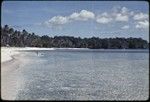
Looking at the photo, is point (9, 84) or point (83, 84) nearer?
point (9, 84)

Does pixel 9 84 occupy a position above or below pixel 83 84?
above

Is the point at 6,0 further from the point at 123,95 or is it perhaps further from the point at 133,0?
the point at 123,95

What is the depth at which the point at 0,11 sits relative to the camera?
221cm

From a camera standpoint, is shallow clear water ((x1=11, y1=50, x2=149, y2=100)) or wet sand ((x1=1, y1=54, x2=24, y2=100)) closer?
wet sand ((x1=1, y1=54, x2=24, y2=100))

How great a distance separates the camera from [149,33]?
2.24 m

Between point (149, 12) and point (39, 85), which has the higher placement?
point (149, 12)

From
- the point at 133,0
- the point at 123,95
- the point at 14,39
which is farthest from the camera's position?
the point at 14,39

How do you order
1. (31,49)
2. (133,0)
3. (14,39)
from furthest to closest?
(31,49) → (14,39) → (133,0)

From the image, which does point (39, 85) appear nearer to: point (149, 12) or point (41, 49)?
point (149, 12)

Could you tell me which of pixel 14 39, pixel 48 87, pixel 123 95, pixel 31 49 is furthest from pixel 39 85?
pixel 31 49

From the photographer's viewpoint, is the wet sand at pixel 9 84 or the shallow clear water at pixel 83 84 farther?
the shallow clear water at pixel 83 84

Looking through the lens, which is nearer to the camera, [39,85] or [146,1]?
[146,1]

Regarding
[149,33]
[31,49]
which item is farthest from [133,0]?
[31,49]

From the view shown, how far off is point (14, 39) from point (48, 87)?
30129 millimetres
